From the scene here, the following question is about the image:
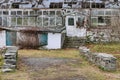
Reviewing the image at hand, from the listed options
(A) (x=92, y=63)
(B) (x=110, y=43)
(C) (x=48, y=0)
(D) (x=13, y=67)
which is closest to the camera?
(D) (x=13, y=67)

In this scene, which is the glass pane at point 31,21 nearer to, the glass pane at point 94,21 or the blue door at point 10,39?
the blue door at point 10,39

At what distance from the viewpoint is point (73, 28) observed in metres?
40.8

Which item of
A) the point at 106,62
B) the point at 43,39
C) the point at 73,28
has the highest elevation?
the point at 73,28

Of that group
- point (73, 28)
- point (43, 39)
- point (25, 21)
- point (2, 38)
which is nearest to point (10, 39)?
→ point (2, 38)

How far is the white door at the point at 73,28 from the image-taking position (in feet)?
133

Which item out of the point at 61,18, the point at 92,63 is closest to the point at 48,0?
the point at 61,18

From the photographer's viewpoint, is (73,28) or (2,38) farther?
(73,28)

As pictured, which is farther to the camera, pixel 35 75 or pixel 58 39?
pixel 58 39

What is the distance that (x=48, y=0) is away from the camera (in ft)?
138

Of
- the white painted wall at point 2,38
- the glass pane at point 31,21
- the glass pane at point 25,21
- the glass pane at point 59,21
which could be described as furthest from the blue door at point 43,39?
the glass pane at point 25,21

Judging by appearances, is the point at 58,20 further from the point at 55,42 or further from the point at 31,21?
the point at 55,42

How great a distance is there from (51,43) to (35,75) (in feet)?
66.9

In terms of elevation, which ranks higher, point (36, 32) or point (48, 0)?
point (48, 0)

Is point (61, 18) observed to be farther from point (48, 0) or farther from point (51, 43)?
point (51, 43)
